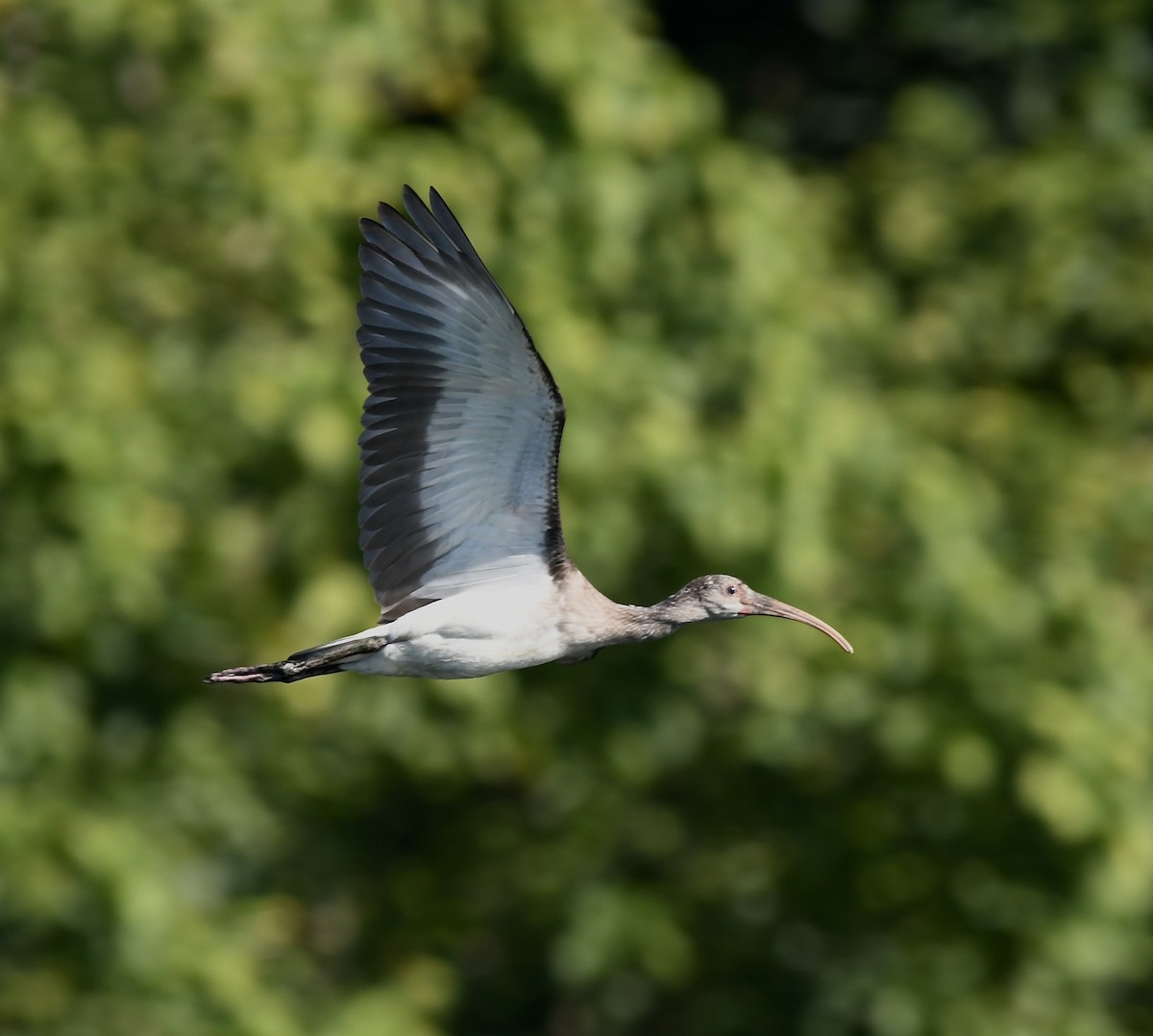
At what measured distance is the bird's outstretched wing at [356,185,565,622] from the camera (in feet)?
Result: 25.3

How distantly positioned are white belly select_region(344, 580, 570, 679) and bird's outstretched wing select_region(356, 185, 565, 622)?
19 centimetres

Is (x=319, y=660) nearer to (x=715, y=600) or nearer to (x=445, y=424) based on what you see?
(x=445, y=424)

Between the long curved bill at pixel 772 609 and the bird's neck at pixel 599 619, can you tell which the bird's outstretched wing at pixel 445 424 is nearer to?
the bird's neck at pixel 599 619

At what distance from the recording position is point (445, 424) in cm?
804

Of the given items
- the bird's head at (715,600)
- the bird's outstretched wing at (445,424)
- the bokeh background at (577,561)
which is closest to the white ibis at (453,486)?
the bird's outstretched wing at (445,424)

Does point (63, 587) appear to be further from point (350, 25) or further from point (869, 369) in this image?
point (869, 369)

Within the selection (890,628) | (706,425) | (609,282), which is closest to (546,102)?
(609,282)

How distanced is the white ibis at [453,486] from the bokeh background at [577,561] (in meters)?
2.91

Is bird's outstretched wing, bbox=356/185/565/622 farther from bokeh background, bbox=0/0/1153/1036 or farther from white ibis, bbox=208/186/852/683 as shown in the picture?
bokeh background, bbox=0/0/1153/1036

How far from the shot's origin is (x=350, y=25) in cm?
1245

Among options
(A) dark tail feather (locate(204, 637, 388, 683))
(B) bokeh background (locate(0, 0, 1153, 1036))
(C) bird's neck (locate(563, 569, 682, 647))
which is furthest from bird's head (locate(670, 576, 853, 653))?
(B) bokeh background (locate(0, 0, 1153, 1036))

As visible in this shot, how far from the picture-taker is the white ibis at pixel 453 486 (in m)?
7.75

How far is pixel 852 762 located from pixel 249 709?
356 cm

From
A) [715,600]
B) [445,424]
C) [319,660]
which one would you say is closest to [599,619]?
[715,600]
